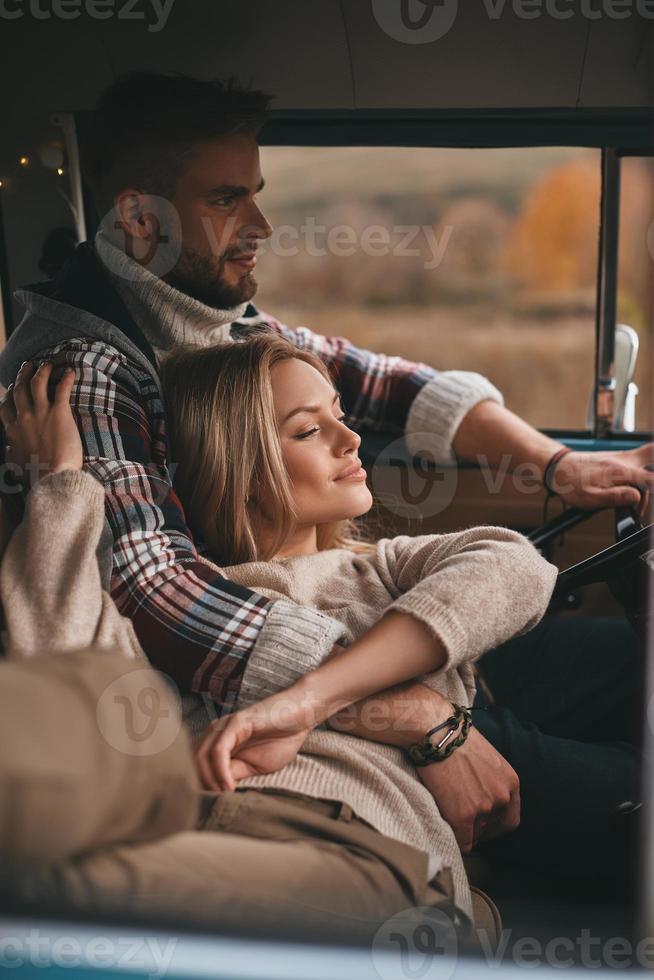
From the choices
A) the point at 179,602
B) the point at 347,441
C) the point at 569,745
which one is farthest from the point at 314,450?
the point at 569,745

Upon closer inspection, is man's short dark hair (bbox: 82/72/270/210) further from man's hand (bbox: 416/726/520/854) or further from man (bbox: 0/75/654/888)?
man's hand (bbox: 416/726/520/854)

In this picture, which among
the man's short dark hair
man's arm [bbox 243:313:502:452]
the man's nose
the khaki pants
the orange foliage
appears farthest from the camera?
man's arm [bbox 243:313:502:452]

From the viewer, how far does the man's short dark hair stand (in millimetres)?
994

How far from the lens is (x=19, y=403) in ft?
3.55

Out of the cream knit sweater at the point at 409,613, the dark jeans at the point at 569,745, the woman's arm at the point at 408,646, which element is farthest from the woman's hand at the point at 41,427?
the dark jeans at the point at 569,745

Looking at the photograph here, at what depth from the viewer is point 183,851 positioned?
0.69 metres

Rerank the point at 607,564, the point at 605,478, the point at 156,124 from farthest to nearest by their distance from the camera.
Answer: the point at 605,478 < the point at 607,564 < the point at 156,124

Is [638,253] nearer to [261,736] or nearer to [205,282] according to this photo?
[205,282]

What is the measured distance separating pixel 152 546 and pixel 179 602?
0.23 ft

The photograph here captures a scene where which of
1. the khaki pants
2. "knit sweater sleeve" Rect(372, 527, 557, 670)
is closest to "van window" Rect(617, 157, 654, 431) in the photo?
"knit sweater sleeve" Rect(372, 527, 557, 670)

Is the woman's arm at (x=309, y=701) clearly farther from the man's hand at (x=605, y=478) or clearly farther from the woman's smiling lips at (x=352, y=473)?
the man's hand at (x=605, y=478)

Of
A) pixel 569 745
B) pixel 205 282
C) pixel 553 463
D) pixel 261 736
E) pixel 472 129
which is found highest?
pixel 472 129

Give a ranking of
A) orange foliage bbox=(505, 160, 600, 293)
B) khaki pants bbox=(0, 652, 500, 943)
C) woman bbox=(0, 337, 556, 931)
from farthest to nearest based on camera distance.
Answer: orange foliage bbox=(505, 160, 600, 293), woman bbox=(0, 337, 556, 931), khaki pants bbox=(0, 652, 500, 943)

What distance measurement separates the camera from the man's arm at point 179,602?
94cm
